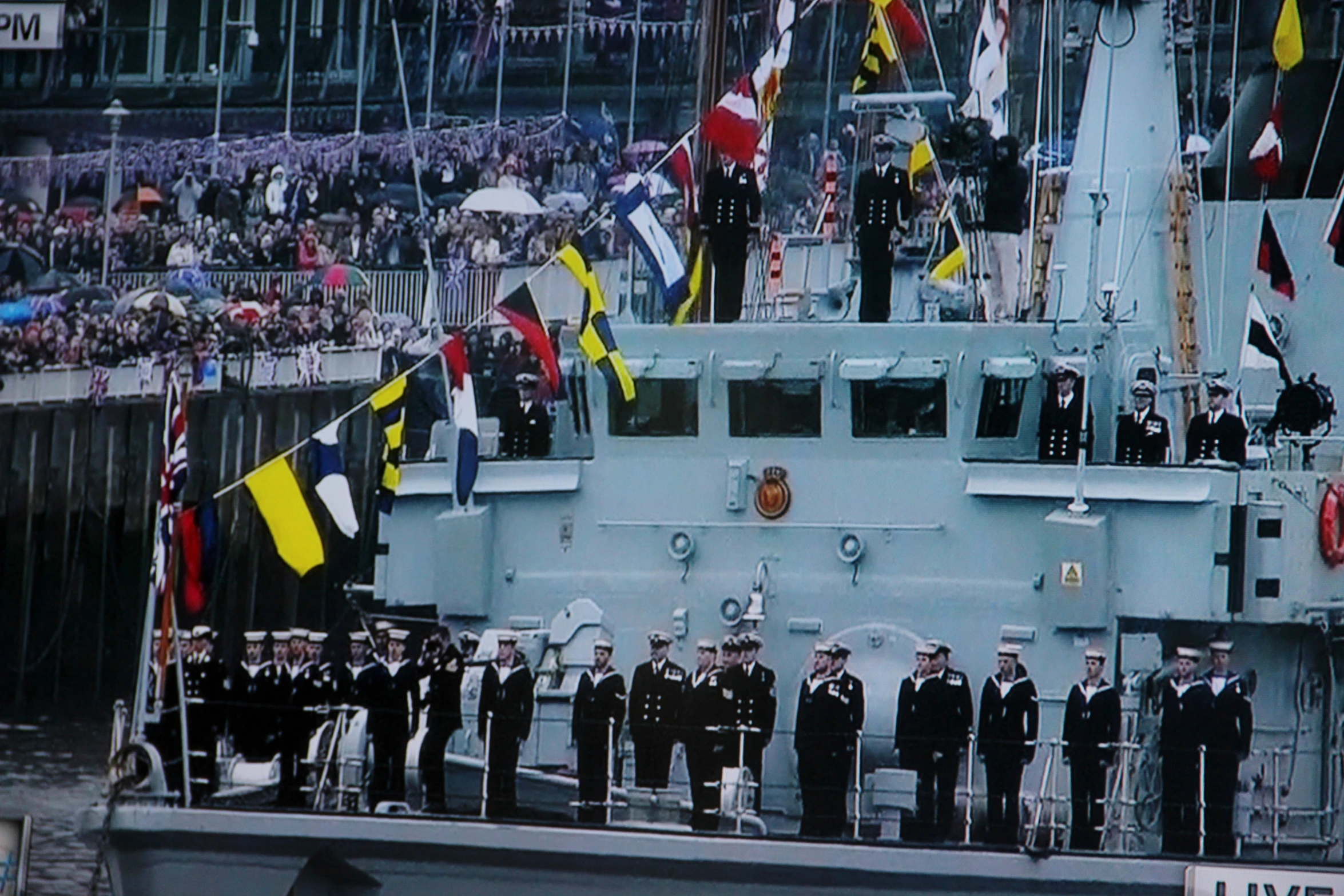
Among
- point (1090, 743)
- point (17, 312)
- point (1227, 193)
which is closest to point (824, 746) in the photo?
point (1090, 743)

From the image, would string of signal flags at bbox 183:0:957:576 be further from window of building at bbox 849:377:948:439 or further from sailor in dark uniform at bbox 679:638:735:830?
sailor in dark uniform at bbox 679:638:735:830

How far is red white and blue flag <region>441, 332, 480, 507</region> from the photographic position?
10773 millimetres

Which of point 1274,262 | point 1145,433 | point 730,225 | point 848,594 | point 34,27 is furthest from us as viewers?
point 34,27

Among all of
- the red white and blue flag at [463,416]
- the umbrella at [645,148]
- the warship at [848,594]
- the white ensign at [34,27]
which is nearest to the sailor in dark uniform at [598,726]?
the warship at [848,594]

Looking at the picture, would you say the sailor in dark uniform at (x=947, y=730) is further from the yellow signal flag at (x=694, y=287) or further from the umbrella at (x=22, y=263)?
the umbrella at (x=22, y=263)

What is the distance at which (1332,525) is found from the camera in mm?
10367

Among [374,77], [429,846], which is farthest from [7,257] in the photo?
[429,846]

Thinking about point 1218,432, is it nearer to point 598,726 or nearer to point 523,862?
point 598,726

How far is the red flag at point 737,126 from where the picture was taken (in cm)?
1170

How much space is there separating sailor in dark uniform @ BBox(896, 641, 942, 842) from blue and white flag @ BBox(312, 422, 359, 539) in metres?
2.79

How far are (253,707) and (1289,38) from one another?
7.62m

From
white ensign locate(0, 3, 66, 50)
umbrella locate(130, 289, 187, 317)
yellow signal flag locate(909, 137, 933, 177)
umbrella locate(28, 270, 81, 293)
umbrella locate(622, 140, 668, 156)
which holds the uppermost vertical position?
white ensign locate(0, 3, 66, 50)

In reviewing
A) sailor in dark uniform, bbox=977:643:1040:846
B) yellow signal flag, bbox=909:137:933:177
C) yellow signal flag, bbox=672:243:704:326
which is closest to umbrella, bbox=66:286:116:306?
yellow signal flag, bbox=672:243:704:326

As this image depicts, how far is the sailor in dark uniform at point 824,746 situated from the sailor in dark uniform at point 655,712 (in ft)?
1.25
